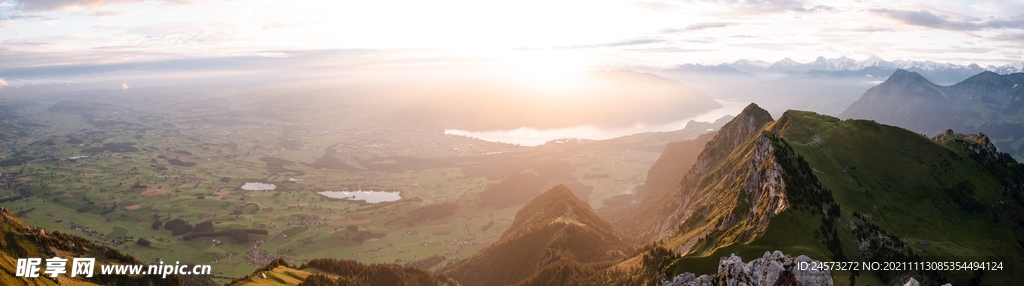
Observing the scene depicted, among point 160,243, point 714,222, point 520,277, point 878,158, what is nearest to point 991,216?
point 878,158

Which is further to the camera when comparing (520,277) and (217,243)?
(217,243)

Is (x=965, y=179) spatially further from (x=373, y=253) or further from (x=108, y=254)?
(x=108, y=254)

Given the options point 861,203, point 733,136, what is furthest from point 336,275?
→ point 733,136

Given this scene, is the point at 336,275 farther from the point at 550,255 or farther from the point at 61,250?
the point at 550,255

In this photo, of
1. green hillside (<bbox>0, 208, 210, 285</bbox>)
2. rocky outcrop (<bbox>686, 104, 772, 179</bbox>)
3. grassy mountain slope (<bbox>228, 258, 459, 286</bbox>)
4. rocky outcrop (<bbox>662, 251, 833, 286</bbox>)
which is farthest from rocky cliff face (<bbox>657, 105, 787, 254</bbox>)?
green hillside (<bbox>0, 208, 210, 285</bbox>)

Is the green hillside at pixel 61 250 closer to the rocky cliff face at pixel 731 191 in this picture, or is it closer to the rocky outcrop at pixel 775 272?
the rocky outcrop at pixel 775 272

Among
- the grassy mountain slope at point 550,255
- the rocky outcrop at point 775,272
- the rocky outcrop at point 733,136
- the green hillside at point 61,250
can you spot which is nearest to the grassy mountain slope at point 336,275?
the green hillside at point 61,250

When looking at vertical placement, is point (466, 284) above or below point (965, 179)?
below
